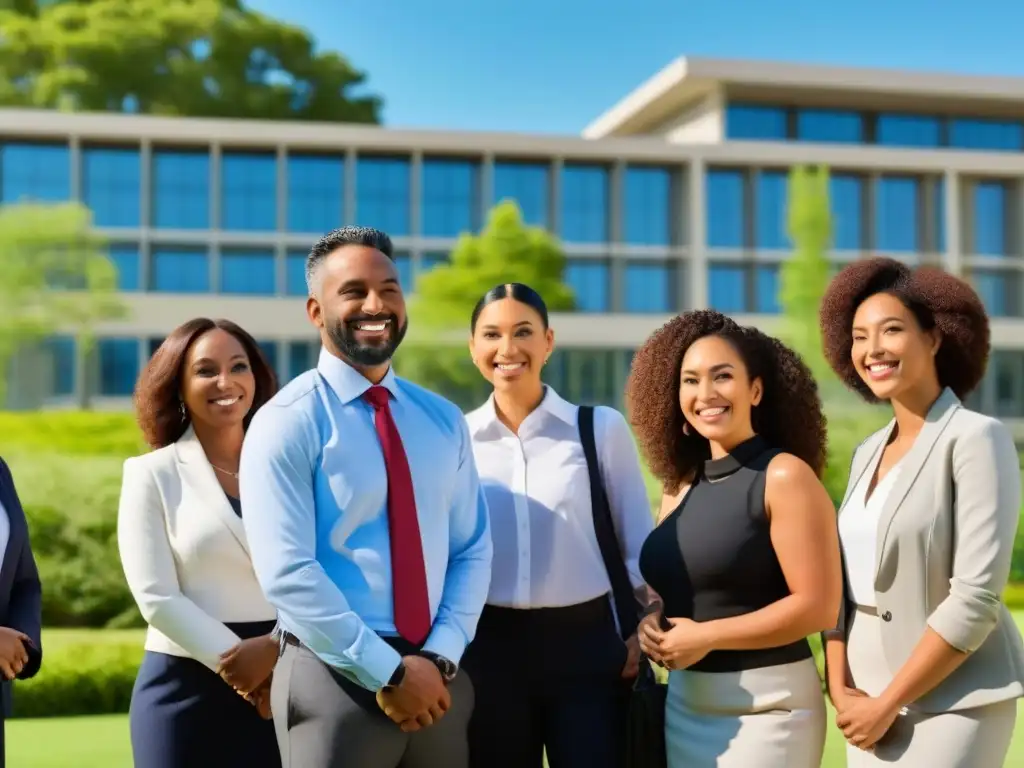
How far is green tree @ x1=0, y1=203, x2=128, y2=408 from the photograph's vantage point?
2798 cm

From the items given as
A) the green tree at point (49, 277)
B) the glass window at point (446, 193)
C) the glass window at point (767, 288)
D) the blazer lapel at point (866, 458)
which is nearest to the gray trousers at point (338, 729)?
the blazer lapel at point (866, 458)

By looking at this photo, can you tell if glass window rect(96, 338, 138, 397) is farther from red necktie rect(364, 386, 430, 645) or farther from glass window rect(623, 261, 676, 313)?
red necktie rect(364, 386, 430, 645)

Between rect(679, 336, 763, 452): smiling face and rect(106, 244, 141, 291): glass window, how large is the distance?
3077 cm

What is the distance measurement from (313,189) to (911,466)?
31169mm

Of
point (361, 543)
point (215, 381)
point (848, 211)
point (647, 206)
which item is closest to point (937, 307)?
point (361, 543)

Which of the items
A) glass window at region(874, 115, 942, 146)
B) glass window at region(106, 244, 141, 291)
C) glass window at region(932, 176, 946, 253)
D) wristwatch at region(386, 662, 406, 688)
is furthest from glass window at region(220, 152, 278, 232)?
wristwatch at region(386, 662, 406, 688)

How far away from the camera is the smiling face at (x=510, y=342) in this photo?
4.12 m

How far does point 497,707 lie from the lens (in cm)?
387

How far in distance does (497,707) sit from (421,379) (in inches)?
939

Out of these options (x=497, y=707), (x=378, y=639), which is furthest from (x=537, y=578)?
(x=378, y=639)

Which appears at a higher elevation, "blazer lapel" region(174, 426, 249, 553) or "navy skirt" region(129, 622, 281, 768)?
"blazer lapel" region(174, 426, 249, 553)

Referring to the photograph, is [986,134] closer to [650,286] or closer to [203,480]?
[650,286]

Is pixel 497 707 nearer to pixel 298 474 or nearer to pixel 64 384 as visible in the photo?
pixel 298 474

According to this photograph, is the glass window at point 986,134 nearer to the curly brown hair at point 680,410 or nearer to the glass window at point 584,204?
the glass window at point 584,204
